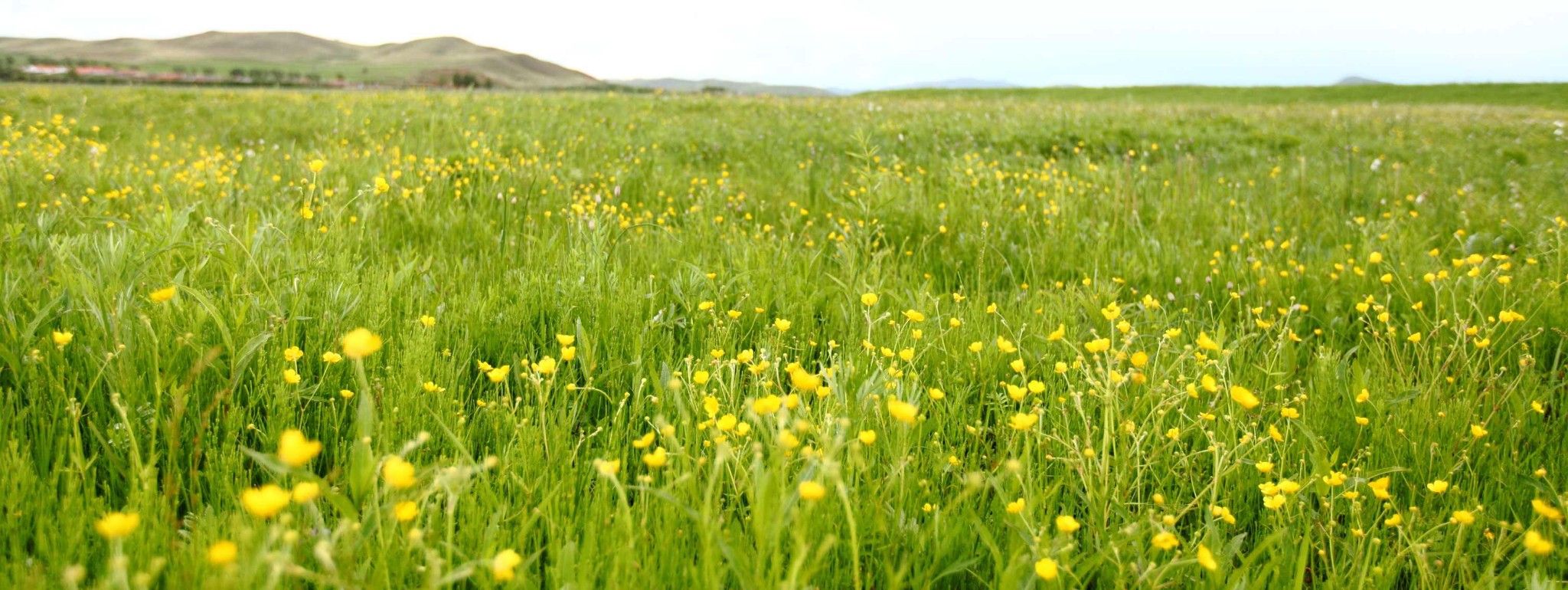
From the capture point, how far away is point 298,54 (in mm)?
116750

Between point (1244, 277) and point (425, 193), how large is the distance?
14.4 ft

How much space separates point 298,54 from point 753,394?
13876 centimetres

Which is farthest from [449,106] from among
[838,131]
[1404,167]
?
[1404,167]

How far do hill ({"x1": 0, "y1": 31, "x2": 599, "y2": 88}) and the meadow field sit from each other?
9755cm

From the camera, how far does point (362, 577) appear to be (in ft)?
4.13

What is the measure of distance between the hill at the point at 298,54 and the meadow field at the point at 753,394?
97.6 meters

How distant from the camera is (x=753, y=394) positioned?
2.14 m

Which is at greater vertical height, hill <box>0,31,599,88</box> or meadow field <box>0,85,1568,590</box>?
hill <box>0,31,599,88</box>

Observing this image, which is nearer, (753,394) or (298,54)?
(753,394)

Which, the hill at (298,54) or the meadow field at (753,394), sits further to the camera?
the hill at (298,54)

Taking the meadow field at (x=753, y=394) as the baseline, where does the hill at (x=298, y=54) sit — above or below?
above

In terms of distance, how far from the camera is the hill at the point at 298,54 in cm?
9844

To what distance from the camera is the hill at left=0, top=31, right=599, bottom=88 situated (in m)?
98.4

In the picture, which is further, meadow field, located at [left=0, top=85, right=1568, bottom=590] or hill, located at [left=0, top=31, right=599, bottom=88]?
hill, located at [left=0, top=31, right=599, bottom=88]
